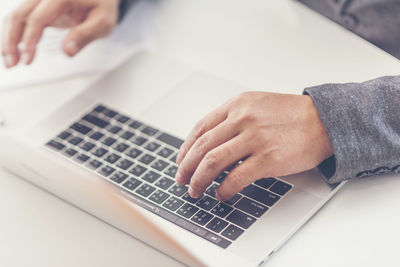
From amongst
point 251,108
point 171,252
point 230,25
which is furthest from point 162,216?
point 230,25

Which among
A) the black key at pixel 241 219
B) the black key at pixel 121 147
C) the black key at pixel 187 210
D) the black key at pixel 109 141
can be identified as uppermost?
the black key at pixel 241 219

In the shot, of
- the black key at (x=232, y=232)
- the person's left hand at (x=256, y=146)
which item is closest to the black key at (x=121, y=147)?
the person's left hand at (x=256, y=146)

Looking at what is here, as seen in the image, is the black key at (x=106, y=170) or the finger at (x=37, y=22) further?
the finger at (x=37, y=22)

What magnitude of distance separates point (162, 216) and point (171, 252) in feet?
0.17

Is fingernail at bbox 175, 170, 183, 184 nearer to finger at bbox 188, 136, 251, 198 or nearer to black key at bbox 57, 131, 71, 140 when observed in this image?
finger at bbox 188, 136, 251, 198

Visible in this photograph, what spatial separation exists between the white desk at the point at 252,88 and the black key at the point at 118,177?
0.19 feet

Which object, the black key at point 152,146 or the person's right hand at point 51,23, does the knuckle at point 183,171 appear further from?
the person's right hand at point 51,23

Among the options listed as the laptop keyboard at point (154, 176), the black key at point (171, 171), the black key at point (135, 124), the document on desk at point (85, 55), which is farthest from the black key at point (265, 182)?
the document on desk at point (85, 55)

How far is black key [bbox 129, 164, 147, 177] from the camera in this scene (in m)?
0.76

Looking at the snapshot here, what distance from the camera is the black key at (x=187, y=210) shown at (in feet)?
2.27

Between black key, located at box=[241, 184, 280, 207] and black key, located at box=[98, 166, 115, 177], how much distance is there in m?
0.18

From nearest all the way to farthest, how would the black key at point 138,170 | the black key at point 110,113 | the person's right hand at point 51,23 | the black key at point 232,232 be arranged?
the black key at point 232,232, the black key at point 138,170, the black key at point 110,113, the person's right hand at point 51,23

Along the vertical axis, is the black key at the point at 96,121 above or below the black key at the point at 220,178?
below

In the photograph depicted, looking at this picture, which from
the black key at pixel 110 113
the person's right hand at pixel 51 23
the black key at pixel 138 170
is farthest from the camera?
the person's right hand at pixel 51 23
